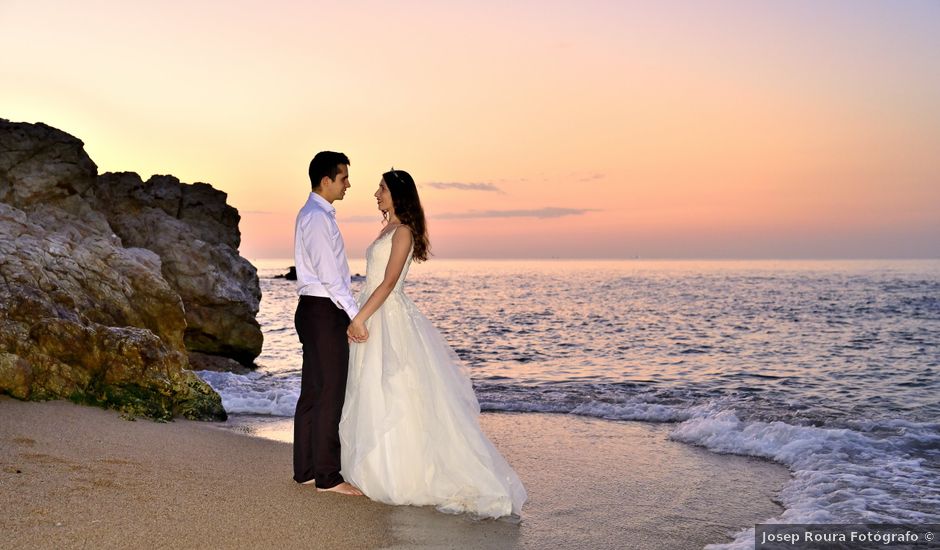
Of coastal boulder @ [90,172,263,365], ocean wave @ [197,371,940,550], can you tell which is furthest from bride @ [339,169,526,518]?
coastal boulder @ [90,172,263,365]

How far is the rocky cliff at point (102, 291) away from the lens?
764cm

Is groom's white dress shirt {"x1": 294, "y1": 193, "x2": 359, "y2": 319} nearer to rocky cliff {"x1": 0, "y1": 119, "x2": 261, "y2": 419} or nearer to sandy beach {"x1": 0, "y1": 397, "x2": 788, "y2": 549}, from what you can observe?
sandy beach {"x1": 0, "y1": 397, "x2": 788, "y2": 549}

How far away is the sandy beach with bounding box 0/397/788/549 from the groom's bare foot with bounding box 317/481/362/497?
11cm

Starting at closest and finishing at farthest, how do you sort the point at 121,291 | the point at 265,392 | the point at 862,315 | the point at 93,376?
1. the point at 93,376
2. the point at 121,291
3. the point at 265,392
4. the point at 862,315

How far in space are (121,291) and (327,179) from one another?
5.68 metres

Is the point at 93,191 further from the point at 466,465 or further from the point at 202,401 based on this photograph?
the point at 466,465

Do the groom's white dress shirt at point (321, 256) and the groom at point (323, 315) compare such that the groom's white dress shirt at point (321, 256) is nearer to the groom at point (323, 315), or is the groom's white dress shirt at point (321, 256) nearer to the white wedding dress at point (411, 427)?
the groom at point (323, 315)

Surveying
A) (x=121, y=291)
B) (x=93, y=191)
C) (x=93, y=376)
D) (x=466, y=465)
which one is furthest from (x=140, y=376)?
(x=93, y=191)

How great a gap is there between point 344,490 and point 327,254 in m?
1.94

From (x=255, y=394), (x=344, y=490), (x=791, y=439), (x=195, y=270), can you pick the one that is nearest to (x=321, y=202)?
(x=344, y=490)

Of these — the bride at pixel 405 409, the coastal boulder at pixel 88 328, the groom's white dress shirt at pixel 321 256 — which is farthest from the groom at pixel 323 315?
the coastal boulder at pixel 88 328

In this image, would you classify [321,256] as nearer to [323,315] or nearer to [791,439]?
[323,315]

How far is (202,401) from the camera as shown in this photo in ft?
28.0

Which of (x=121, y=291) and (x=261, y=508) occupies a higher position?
(x=121, y=291)
